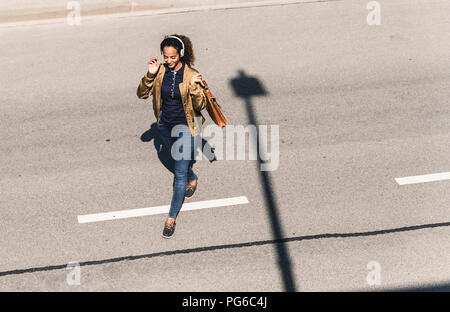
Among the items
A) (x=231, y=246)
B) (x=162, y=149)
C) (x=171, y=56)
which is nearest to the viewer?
(x=171, y=56)

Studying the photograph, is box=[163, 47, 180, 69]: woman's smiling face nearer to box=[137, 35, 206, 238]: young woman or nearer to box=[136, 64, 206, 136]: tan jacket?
box=[137, 35, 206, 238]: young woman

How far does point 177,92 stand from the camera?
603 centimetres

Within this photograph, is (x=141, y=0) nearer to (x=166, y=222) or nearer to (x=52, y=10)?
(x=52, y=10)

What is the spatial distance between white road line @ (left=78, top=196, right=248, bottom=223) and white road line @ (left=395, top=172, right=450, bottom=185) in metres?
1.93

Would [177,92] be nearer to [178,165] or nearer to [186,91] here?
[186,91]

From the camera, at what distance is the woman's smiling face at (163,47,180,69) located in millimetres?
5770

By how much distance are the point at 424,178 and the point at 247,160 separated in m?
2.18

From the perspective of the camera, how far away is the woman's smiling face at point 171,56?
5770mm

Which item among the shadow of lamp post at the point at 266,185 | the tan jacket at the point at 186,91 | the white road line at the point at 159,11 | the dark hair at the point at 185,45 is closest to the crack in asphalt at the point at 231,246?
the shadow of lamp post at the point at 266,185

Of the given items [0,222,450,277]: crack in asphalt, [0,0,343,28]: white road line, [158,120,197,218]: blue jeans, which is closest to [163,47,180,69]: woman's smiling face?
[158,120,197,218]: blue jeans

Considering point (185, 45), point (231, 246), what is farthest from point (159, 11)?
point (231, 246)

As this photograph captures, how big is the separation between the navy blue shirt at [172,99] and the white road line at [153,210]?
1166mm

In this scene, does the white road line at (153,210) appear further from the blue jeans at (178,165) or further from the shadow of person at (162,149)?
the shadow of person at (162,149)
